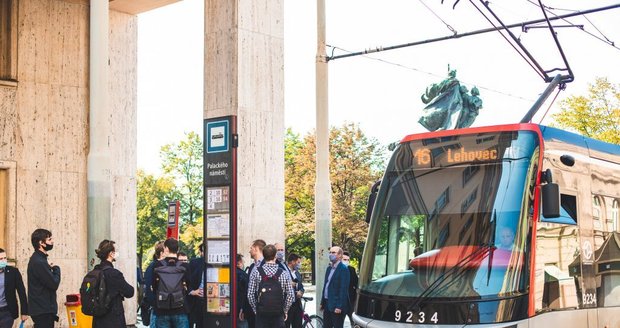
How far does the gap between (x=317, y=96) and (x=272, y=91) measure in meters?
5.77

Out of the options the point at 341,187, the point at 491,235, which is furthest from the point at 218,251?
the point at 341,187

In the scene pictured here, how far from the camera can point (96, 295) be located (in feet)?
34.9

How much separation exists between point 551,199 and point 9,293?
685 cm

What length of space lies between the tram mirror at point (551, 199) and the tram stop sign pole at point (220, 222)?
3.83 m

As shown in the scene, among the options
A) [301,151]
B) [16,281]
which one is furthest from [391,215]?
[301,151]

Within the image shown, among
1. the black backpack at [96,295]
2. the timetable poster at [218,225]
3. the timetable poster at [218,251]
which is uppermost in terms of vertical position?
the timetable poster at [218,225]

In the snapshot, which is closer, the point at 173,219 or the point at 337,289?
the point at 337,289

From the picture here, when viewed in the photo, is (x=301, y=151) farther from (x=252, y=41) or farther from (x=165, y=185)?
(x=252, y=41)

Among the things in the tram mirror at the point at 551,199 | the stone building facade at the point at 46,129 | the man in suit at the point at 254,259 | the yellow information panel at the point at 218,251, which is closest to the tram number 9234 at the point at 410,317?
the tram mirror at the point at 551,199

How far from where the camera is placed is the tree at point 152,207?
80.2 m

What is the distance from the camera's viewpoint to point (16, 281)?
40.9 feet

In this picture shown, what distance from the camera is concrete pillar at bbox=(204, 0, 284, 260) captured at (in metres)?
14.5

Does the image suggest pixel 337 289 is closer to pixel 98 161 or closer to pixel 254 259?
pixel 254 259

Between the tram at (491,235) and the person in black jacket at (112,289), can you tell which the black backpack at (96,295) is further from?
the tram at (491,235)
